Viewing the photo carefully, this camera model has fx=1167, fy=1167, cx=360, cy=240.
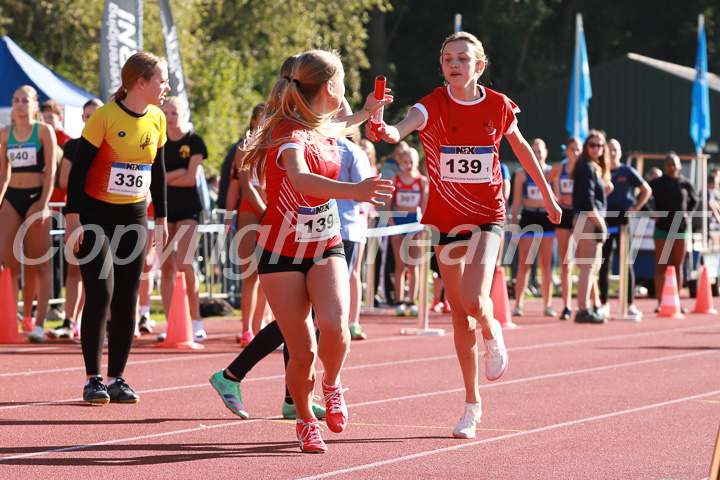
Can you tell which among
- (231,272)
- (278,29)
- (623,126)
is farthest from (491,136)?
(623,126)

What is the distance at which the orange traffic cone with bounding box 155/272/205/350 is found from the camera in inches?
428

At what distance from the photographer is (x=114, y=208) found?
731 centimetres

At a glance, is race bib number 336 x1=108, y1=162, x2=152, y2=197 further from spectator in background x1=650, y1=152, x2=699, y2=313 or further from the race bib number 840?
spectator in background x1=650, y1=152, x2=699, y2=313

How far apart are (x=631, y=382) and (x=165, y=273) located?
4.61 m

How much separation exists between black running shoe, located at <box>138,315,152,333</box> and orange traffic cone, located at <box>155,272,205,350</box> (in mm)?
1148

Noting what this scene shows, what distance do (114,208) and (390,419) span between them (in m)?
2.16

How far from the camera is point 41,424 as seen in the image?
21.8 feet

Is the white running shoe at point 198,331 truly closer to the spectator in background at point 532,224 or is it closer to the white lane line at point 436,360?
the white lane line at point 436,360

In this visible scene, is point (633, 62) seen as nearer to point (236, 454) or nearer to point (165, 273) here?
point (165, 273)

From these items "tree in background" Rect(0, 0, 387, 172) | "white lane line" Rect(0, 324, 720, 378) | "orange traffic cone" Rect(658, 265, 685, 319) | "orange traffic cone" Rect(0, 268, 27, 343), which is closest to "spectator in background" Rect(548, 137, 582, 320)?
"white lane line" Rect(0, 324, 720, 378)

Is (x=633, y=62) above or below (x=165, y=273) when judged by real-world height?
above

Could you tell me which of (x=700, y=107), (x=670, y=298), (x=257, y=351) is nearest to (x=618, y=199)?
(x=670, y=298)

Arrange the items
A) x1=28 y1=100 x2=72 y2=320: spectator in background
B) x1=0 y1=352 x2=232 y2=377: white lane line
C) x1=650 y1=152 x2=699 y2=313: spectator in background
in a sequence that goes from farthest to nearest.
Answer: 1. x1=650 y1=152 x2=699 y2=313: spectator in background
2. x1=28 y1=100 x2=72 y2=320: spectator in background
3. x1=0 y1=352 x2=232 y2=377: white lane line

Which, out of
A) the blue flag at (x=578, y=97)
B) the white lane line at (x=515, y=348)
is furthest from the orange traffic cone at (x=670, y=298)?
the blue flag at (x=578, y=97)
